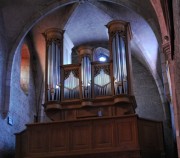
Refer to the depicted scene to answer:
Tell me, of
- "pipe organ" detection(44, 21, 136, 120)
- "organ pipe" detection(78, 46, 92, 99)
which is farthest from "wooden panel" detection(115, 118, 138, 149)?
"organ pipe" detection(78, 46, 92, 99)

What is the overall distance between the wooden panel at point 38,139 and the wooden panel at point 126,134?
2217mm

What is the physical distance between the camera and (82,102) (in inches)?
510

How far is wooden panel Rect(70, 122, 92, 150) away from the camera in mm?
11680

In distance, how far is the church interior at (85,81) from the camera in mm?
11617

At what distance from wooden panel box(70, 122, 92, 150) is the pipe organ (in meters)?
1.08

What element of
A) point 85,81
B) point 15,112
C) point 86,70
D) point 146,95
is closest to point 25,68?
point 15,112

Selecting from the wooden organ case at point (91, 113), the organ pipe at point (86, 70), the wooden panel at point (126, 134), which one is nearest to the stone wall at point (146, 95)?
the wooden organ case at point (91, 113)

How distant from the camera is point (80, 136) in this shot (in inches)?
465

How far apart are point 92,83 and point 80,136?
7.09 ft

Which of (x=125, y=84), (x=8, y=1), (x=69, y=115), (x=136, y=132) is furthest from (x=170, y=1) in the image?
(x=8, y=1)

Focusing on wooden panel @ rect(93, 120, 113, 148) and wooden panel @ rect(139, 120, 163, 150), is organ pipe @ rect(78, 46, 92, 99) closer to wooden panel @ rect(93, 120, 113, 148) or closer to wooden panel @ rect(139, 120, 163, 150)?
wooden panel @ rect(93, 120, 113, 148)

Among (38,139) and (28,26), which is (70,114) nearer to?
(38,139)

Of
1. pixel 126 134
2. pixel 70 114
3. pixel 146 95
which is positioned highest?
pixel 146 95

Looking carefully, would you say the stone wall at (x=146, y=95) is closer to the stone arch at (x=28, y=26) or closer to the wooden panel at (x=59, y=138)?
the stone arch at (x=28, y=26)
